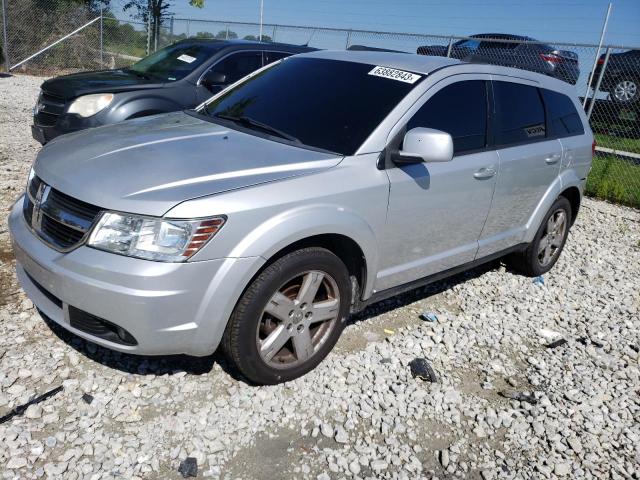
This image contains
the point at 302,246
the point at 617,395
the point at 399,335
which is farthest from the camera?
the point at 399,335

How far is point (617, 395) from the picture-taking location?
11.6ft

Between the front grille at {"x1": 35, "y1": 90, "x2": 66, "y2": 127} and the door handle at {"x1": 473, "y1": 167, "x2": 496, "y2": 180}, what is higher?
the door handle at {"x1": 473, "y1": 167, "x2": 496, "y2": 180}

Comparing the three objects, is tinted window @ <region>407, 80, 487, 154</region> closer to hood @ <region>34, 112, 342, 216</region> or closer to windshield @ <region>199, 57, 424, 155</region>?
windshield @ <region>199, 57, 424, 155</region>

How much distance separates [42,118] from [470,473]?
241 inches

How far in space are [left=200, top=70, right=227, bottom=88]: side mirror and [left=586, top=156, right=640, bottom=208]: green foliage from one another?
6018 millimetres

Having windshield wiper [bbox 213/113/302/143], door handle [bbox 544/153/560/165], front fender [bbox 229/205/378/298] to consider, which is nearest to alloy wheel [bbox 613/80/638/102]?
door handle [bbox 544/153/560/165]

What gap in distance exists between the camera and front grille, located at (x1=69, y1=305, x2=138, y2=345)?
265 cm

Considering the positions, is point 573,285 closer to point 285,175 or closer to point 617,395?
point 617,395

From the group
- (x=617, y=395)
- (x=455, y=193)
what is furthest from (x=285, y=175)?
(x=617, y=395)

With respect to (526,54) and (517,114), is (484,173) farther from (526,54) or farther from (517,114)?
(526,54)

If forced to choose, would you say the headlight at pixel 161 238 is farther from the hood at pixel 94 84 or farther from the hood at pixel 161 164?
the hood at pixel 94 84

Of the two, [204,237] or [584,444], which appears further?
[584,444]

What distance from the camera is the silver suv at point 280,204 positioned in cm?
255

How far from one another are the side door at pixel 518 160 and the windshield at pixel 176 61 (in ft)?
13.9
